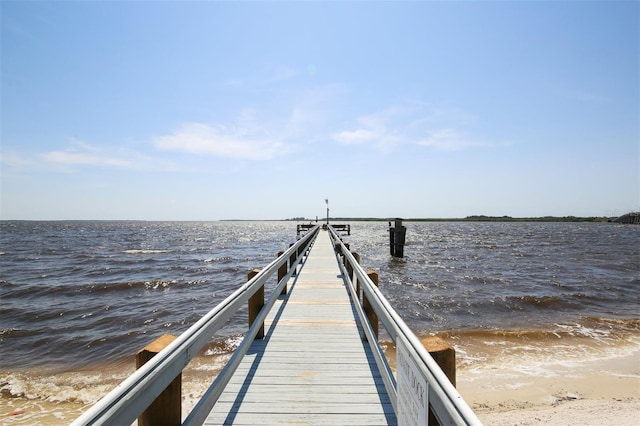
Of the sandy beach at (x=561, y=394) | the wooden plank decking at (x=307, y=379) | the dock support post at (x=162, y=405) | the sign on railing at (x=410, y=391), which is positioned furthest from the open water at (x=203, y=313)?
the sign on railing at (x=410, y=391)

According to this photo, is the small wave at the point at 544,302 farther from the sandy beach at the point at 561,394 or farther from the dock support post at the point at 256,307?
the dock support post at the point at 256,307

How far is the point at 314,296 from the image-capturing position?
7277 millimetres

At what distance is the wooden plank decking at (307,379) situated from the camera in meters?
2.90

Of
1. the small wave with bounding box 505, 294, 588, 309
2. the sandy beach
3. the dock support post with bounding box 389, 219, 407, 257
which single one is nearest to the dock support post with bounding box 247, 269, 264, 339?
the sandy beach

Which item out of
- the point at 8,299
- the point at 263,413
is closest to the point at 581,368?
the point at 263,413

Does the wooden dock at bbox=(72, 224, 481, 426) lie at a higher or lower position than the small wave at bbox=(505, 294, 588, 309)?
higher

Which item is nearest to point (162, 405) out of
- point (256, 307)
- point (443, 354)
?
point (443, 354)

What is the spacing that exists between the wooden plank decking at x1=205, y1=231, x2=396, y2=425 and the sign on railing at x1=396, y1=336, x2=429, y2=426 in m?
1.03

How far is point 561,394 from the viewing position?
6.50m

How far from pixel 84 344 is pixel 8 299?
9.15 metres

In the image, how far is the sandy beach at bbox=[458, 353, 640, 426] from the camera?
564 cm

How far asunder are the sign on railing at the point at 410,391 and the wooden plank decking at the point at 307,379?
103 centimetres

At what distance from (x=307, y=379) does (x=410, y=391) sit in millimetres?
2013

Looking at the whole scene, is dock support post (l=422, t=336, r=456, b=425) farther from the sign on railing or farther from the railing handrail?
the railing handrail
